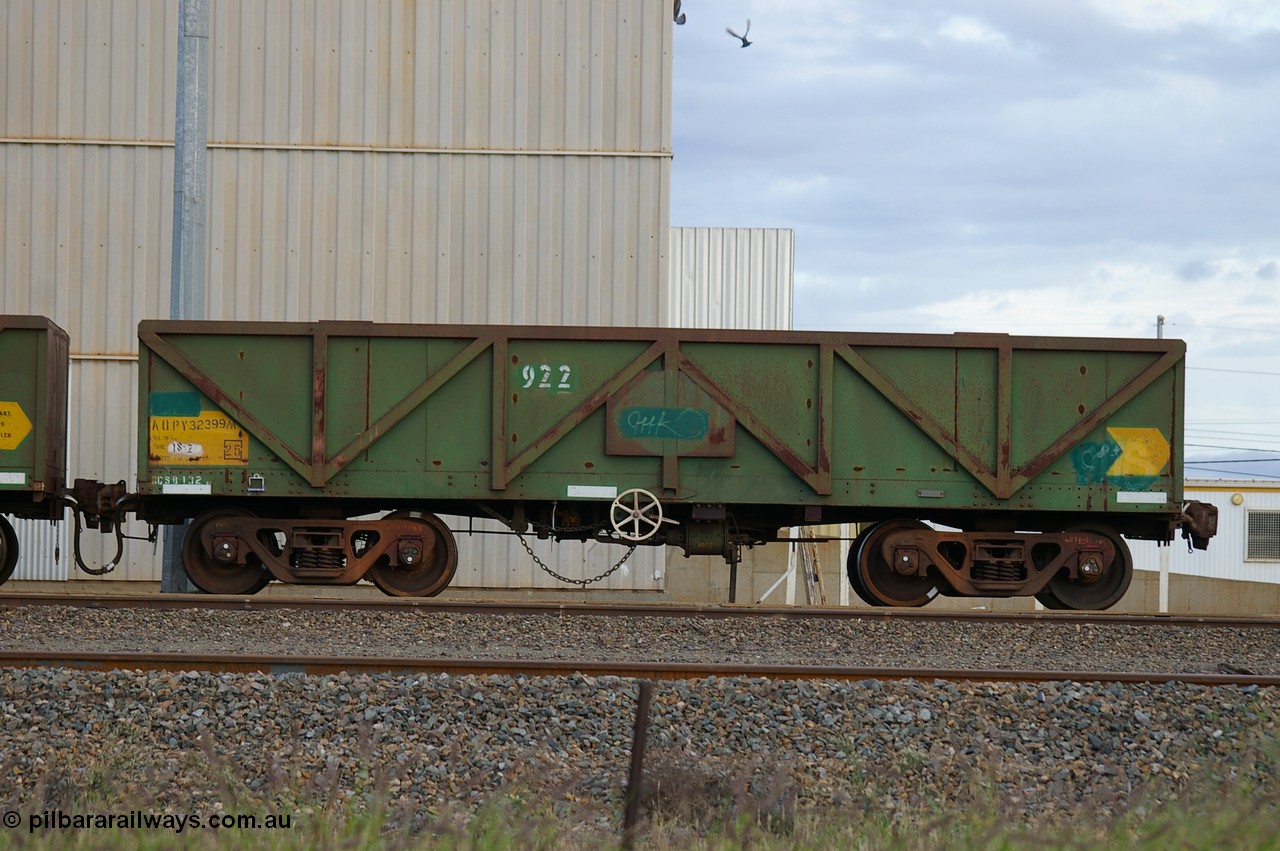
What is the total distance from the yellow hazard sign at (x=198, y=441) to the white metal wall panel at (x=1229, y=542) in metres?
19.0

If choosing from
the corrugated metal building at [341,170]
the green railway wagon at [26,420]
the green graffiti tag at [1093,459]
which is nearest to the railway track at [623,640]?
the green railway wagon at [26,420]

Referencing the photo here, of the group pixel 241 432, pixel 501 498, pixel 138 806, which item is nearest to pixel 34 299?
pixel 241 432

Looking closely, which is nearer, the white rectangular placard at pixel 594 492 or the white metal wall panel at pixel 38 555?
the white rectangular placard at pixel 594 492

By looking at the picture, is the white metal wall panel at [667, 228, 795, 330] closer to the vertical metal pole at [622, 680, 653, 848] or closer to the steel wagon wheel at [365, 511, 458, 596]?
the steel wagon wheel at [365, 511, 458, 596]

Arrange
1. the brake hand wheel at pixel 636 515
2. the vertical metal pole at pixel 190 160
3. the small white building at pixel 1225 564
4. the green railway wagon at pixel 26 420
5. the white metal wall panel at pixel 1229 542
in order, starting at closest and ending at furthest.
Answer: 1. the brake hand wheel at pixel 636 515
2. the green railway wagon at pixel 26 420
3. the vertical metal pole at pixel 190 160
4. the small white building at pixel 1225 564
5. the white metal wall panel at pixel 1229 542

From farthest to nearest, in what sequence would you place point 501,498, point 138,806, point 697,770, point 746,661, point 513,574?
point 513,574 → point 501,498 → point 746,661 → point 697,770 → point 138,806

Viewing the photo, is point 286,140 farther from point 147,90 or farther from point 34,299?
point 34,299

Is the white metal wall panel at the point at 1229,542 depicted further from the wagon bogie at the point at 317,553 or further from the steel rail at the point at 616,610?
the wagon bogie at the point at 317,553

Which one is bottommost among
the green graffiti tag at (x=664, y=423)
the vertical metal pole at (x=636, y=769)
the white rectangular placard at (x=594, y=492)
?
the vertical metal pole at (x=636, y=769)

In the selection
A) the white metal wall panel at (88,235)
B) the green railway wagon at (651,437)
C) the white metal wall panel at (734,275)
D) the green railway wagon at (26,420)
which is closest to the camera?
the green railway wagon at (651,437)

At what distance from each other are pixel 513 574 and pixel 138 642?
7.80m

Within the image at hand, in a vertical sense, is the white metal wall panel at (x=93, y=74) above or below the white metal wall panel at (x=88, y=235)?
above

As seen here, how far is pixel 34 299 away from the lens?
15.9 metres

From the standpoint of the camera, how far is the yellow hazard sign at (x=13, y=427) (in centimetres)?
1117
